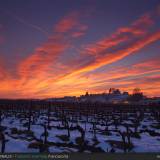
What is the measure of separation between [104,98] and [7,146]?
10374 cm

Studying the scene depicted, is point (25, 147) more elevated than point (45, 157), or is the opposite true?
point (45, 157)

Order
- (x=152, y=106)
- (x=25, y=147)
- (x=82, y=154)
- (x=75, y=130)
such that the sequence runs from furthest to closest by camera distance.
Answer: (x=152, y=106) < (x=75, y=130) < (x=25, y=147) < (x=82, y=154)

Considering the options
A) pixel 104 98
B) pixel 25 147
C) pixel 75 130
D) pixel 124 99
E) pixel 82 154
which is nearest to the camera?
pixel 82 154

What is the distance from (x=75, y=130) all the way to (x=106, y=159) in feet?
50.6

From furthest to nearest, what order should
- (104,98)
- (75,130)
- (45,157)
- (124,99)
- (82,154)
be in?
(104,98) → (124,99) → (75,130) → (82,154) → (45,157)

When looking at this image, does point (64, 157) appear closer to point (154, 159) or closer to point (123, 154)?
point (123, 154)

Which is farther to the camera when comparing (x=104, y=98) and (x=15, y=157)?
(x=104, y=98)

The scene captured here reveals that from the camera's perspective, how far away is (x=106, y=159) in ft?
11.3

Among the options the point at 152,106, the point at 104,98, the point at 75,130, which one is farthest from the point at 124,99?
the point at 75,130

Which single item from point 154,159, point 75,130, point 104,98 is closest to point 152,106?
point 75,130

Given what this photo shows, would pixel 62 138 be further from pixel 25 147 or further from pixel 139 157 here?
pixel 139 157

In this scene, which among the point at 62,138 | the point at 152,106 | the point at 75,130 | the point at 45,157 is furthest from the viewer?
the point at 152,106

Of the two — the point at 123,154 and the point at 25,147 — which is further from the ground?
the point at 123,154

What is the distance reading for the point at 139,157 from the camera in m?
3.56
